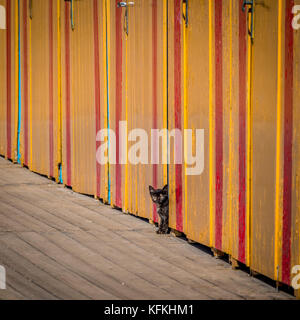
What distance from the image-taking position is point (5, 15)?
11398mm

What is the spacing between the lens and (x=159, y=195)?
7785 millimetres

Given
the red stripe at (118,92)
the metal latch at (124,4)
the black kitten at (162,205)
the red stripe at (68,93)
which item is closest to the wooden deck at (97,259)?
the black kitten at (162,205)

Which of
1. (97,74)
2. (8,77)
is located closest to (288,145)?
(97,74)

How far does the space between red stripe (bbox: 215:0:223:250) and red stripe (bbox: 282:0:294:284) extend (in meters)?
1.12

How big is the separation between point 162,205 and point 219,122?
4.45ft

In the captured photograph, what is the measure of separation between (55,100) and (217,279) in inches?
179

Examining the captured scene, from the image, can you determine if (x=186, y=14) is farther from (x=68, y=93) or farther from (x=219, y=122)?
(x=68, y=93)

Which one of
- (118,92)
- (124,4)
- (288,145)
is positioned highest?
(124,4)

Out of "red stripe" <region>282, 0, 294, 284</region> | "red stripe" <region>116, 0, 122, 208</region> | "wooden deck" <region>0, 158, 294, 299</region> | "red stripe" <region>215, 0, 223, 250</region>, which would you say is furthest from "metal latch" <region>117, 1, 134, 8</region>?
"red stripe" <region>282, 0, 294, 284</region>

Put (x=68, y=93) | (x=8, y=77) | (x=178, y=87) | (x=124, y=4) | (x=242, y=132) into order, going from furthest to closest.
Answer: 1. (x=8, y=77)
2. (x=68, y=93)
3. (x=124, y=4)
4. (x=178, y=87)
5. (x=242, y=132)

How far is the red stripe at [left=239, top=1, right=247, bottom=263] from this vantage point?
6277mm

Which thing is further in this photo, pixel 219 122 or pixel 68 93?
pixel 68 93

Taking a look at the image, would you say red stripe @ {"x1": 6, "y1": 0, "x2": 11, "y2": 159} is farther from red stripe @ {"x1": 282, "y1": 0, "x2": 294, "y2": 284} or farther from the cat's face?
red stripe @ {"x1": 282, "y1": 0, "x2": 294, "y2": 284}

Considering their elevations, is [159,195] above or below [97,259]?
above
